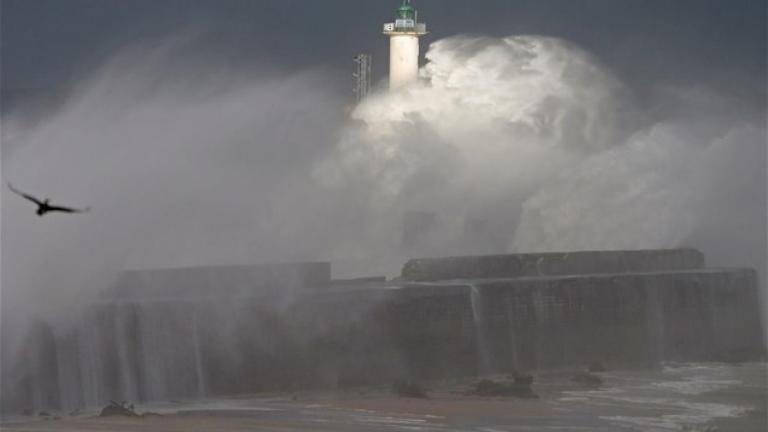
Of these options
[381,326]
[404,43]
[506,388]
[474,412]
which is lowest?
[474,412]

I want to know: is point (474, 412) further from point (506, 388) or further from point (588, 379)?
point (588, 379)

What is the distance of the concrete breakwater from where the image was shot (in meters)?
20.9

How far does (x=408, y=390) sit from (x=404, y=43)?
21.2 meters

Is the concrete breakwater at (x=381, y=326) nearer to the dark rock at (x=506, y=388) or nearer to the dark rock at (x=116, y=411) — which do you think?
the dark rock at (x=116, y=411)

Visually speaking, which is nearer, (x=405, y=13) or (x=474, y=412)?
(x=474, y=412)

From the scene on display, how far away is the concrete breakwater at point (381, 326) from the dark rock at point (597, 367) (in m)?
0.17

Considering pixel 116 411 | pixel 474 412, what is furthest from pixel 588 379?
pixel 116 411

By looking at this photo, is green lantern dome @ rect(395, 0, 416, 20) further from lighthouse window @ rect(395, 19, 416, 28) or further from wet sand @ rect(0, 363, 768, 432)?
wet sand @ rect(0, 363, 768, 432)

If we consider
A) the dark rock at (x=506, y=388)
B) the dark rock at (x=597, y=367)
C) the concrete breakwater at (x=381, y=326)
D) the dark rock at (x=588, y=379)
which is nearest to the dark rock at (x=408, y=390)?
the concrete breakwater at (x=381, y=326)

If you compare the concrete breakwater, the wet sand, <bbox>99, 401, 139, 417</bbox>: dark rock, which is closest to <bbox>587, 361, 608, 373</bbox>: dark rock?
the concrete breakwater

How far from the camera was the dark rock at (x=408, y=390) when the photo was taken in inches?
891

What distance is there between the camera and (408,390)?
22.8 meters

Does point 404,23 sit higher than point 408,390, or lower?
higher

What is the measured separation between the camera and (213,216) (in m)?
27.2
